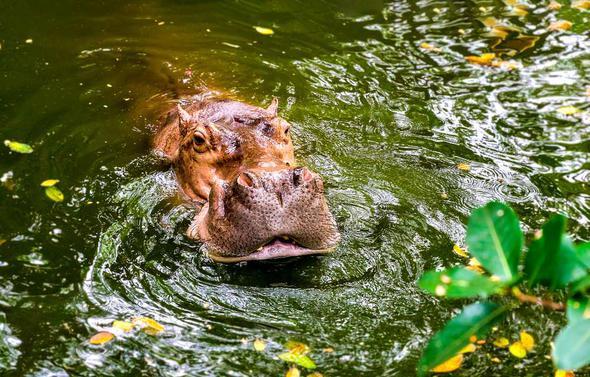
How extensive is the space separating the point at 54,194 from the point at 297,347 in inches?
105

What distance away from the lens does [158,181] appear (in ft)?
19.7

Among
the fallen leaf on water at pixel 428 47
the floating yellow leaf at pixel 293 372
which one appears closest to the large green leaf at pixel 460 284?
the floating yellow leaf at pixel 293 372

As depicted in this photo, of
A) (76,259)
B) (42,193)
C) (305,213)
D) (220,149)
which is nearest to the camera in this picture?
(305,213)

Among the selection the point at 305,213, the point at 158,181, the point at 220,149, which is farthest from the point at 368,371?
the point at 158,181

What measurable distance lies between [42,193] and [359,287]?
2.74 meters

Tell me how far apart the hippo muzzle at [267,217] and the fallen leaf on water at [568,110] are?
12.6 feet

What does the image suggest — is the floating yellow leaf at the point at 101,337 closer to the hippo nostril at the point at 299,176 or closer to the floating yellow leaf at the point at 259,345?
the floating yellow leaf at the point at 259,345

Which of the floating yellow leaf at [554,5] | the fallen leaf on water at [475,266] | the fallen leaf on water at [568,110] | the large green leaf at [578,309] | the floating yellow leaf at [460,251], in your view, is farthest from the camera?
the floating yellow leaf at [554,5]

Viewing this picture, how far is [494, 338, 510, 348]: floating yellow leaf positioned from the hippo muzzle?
49.8 inches

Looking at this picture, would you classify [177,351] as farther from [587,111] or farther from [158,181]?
[587,111]

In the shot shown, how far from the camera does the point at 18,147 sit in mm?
6379

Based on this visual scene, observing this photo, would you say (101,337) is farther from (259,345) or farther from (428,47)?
(428,47)

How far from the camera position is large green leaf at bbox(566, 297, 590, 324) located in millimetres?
1568

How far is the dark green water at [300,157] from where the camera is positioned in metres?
4.26
